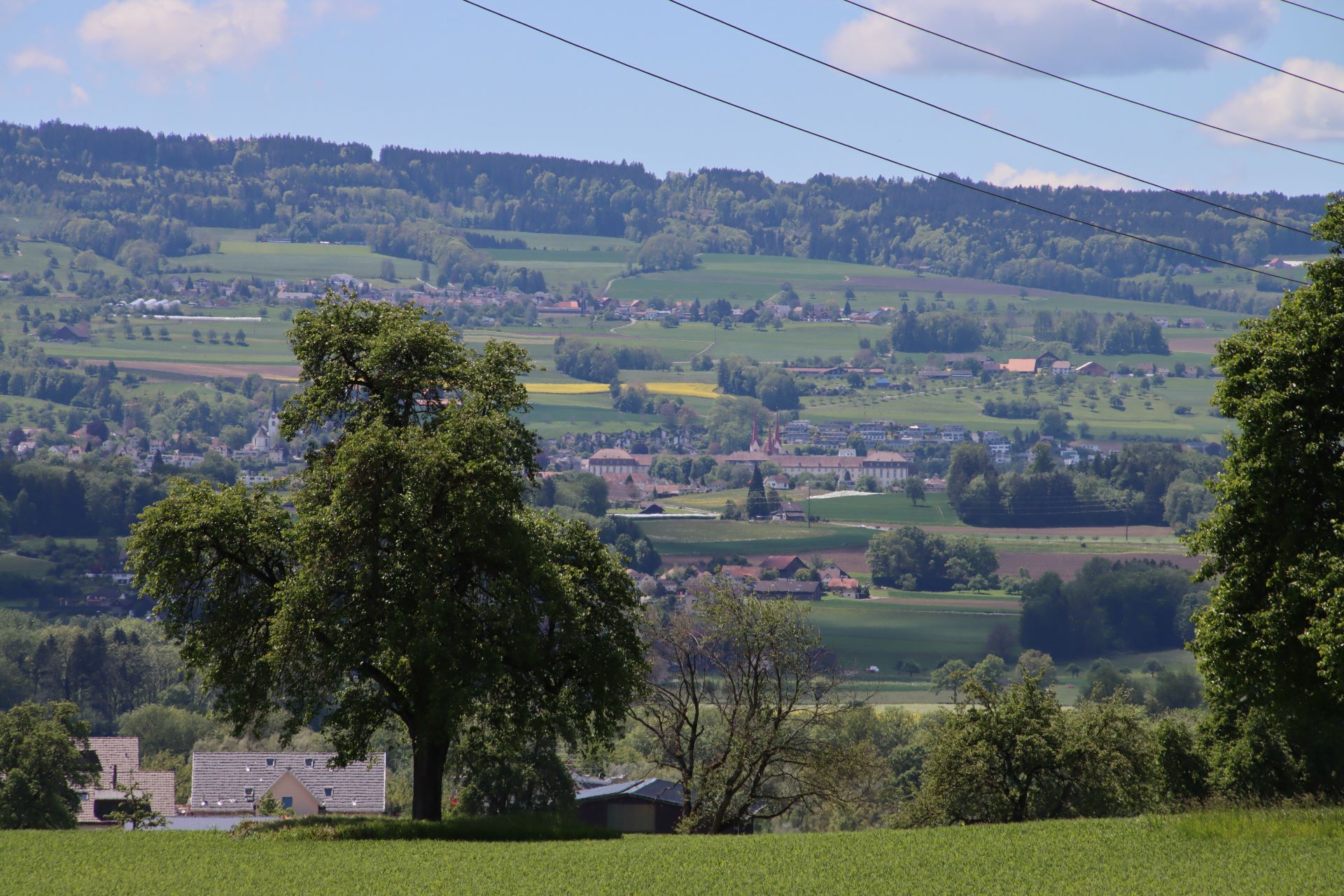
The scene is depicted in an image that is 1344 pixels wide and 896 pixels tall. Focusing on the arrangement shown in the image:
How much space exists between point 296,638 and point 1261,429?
19536mm

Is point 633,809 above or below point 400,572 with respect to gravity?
below

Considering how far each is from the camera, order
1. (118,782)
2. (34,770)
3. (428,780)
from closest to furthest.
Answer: (428,780) < (34,770) < (118,782)

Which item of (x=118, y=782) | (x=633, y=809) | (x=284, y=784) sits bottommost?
(x=118, y=782)

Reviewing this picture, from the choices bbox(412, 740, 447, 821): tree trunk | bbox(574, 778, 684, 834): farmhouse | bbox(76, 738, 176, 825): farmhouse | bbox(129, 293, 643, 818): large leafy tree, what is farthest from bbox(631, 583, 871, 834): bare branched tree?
bbox(76, 738, 176, 825): farmhouse

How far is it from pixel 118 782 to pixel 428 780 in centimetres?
6800

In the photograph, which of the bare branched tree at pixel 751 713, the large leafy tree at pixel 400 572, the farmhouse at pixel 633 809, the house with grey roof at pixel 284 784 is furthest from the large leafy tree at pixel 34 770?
the house with grey roof at pixel 284 784

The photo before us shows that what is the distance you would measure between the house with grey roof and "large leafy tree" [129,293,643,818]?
5541 cm

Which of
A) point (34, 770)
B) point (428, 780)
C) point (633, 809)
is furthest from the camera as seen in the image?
point (633, 809)

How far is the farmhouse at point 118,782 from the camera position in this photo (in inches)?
3265

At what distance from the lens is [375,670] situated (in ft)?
103

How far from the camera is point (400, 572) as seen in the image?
98.7ft

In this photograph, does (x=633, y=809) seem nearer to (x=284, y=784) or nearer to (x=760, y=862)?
(x=284, y=784)

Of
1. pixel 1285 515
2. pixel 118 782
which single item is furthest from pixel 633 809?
pixel 118 782

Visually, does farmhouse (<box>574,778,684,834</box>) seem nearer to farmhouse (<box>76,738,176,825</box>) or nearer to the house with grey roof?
the house with grey roof
